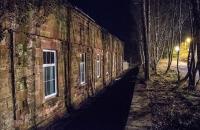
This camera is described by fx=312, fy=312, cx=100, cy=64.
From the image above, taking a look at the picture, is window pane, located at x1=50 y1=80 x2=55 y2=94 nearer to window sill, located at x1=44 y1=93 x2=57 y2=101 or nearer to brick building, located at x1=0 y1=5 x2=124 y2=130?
brick building, located at x1=0 y1=5 x2=124 y2=130

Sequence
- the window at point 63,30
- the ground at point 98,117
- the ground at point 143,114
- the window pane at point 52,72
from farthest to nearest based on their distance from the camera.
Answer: the window at point 63,30 < the window pane at point 52,72 < the ground at point 98,117 < the ground at point 143,114

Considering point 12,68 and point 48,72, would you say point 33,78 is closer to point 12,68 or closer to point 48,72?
point 12,68

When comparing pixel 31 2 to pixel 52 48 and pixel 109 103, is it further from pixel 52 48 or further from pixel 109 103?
pixel 109 103

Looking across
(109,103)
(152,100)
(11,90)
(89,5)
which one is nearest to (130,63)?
(89,5)

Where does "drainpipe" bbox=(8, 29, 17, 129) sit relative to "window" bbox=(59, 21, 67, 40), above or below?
below

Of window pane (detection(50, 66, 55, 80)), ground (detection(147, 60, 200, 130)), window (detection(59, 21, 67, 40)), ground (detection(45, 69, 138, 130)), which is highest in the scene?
window (detection(59, 21, 67, 40))

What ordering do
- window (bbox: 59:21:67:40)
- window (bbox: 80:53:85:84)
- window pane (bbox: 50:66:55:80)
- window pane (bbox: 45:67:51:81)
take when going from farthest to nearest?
window (bbox: 80:53:85:84)
window (bbox: 59:21:67:40)
window pane (bbox: 50:66:55:80)
window pane (bbox: 45:67:51:81)

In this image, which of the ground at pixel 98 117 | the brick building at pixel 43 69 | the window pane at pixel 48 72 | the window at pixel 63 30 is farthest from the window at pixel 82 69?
the window pane at pixel 48 72

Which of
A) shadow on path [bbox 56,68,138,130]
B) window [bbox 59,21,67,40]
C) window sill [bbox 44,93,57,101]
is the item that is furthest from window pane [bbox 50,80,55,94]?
window [bbox 59,21,67,40]

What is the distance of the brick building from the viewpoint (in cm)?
731

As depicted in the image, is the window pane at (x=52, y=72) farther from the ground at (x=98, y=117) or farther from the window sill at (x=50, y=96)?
the ground at (x=98, y=117)

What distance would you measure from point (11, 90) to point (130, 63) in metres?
45.0

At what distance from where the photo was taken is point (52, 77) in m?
10.5

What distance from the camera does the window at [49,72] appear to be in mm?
9809
